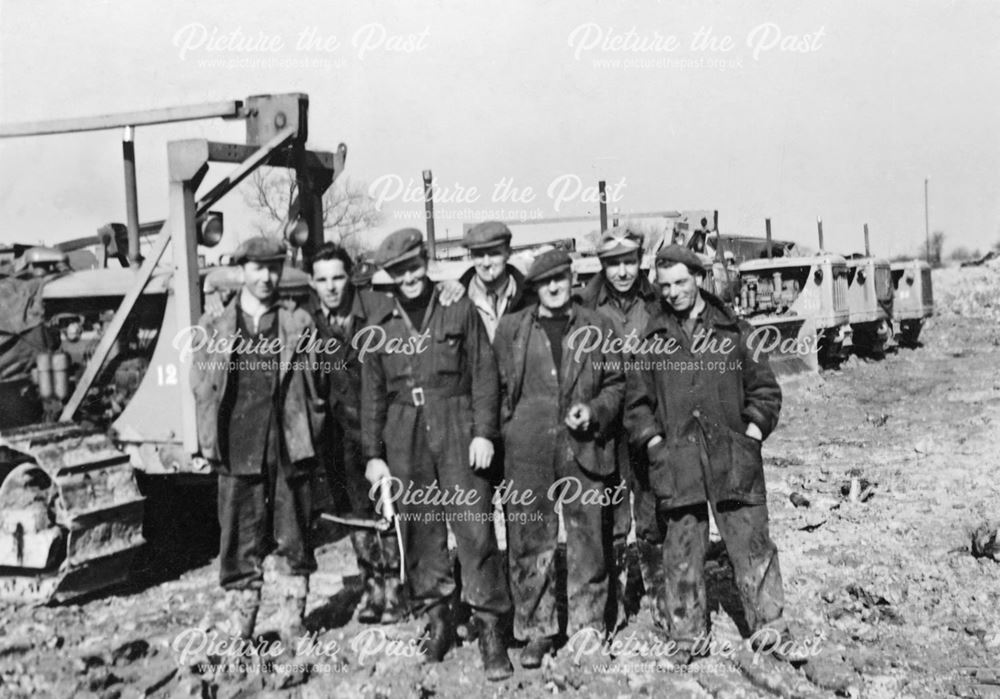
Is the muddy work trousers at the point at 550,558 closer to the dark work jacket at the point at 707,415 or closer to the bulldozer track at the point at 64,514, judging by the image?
the dark work jacket at the point at 707,415

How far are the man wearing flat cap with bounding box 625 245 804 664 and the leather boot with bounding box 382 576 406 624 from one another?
5.09ft

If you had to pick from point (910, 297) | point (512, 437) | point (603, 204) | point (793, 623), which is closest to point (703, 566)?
point (793, 623)

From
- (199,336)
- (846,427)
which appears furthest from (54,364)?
(846,427)

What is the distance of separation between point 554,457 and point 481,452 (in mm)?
399

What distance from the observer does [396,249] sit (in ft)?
14.5

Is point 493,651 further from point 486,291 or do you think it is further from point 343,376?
point 486,291

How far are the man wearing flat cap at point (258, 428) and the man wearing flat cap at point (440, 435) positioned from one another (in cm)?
43

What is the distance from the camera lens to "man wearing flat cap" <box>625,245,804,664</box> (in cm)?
447

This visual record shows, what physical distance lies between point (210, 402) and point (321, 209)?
226 centimetres

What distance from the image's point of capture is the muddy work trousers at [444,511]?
14.5 feet

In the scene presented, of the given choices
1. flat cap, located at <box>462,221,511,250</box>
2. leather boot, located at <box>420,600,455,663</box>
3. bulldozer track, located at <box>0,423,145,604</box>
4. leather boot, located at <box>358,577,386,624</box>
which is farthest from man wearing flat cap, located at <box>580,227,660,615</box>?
bulldozer track, located at <box>0,423,145,604</box>

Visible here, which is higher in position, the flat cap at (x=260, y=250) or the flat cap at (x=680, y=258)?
the flat cap at (x=260, y=250)

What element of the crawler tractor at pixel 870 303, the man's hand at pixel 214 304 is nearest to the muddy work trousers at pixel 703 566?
the man's hand at pixel 214 304

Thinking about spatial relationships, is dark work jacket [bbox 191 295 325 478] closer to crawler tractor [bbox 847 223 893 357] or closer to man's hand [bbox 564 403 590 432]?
man's hand [bbox 564 403 590 432]
